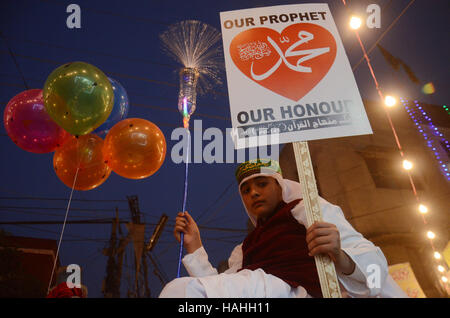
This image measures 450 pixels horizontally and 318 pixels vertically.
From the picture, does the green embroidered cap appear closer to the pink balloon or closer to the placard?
the placard

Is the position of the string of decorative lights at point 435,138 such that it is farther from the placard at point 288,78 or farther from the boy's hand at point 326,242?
the boy's hand at point 326,242

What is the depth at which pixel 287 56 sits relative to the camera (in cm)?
207

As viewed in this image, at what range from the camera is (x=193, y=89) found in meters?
2.69

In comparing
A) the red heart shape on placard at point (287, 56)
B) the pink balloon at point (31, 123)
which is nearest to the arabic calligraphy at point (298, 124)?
the red heart shape on placard at point (287, 56)

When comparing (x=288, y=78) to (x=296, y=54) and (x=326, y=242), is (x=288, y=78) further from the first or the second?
(x=326, y=242)

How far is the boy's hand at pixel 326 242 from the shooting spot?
151 centimetres

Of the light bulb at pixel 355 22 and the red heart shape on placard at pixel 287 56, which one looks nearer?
the red heart shape on placard at pixel 287 56

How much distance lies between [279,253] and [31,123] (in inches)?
116

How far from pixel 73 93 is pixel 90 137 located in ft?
2.33

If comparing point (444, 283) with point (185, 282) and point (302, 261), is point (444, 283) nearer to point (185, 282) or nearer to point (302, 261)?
point (302, 261)

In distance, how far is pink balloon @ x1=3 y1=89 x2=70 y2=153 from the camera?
317cm

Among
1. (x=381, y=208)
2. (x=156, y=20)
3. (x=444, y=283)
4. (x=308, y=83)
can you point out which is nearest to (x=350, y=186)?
(x=381, y=208)

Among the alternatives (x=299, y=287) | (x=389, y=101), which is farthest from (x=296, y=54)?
(x=389, y=101)
